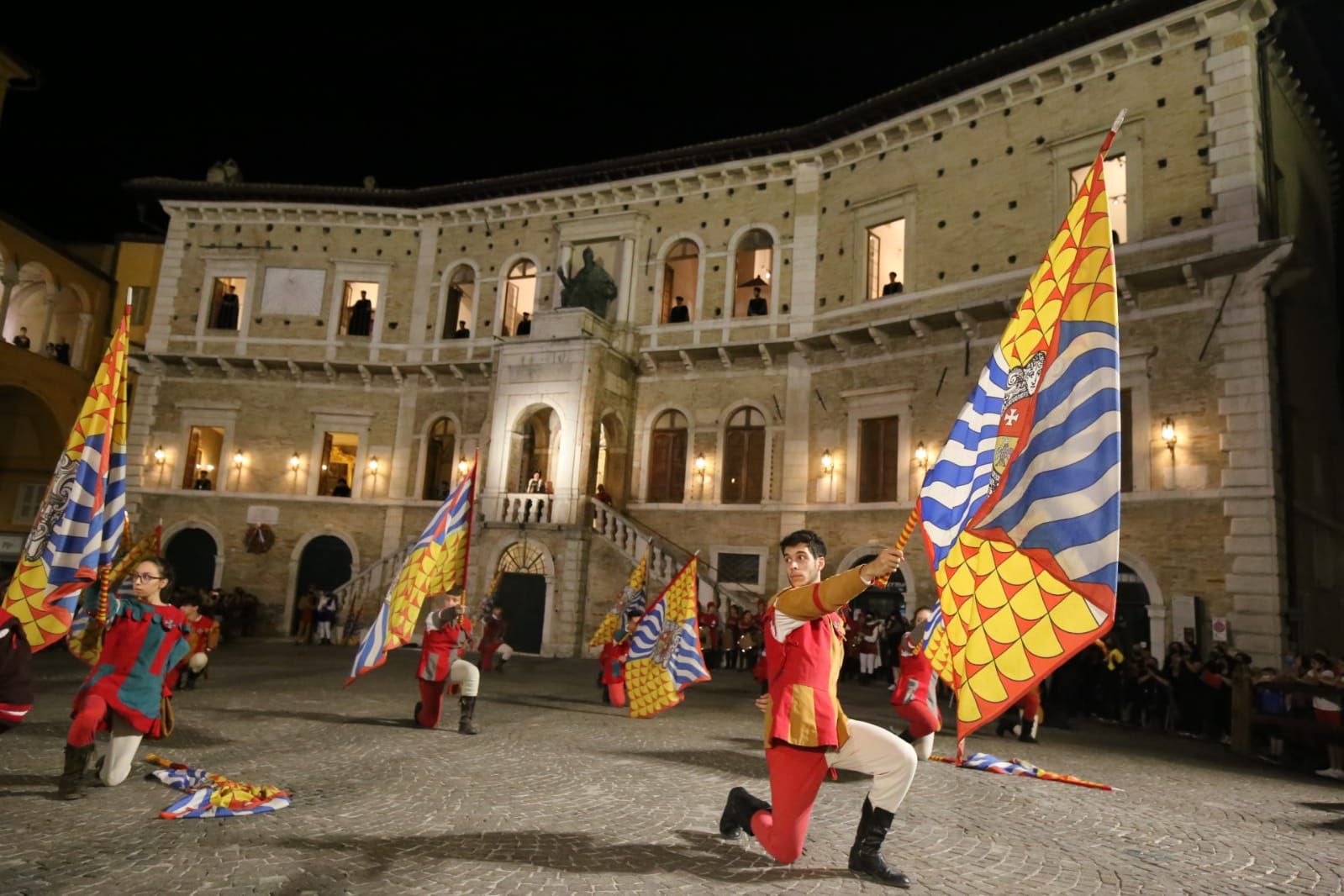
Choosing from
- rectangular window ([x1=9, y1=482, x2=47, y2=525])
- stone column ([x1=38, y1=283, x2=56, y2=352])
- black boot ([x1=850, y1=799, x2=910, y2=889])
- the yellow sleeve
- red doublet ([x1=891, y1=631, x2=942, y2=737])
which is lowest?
black boot ([x1=850, y1=799, x2=910, y2=889])

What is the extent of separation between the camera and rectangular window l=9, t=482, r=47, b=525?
27.1m

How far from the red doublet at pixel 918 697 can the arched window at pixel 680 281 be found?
52.7ft

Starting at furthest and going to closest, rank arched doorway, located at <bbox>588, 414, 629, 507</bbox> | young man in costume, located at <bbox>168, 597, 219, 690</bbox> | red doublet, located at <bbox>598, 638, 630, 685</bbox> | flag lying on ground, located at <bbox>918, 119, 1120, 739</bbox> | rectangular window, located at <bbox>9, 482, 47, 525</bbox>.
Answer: rectangular window, located at <bbox>9, 482, 47, 525</bbox> → arched doorway, located at <bbox>588, 414, 629, 507</bbox> → red doublet, located at <bbox>598, 638, 630, 685</bbox> → young man in costume, located at <bbox>168, 597, 219, 690</bbox> → flag lying on ground, located at <bbox>918, 119, 1120, 739</bbox>

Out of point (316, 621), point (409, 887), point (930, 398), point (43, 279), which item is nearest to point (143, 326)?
point (43, 279)

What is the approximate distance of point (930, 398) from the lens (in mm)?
19078

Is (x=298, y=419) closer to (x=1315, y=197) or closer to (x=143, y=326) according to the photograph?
(x=143, y=326)

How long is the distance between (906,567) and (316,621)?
15.4m

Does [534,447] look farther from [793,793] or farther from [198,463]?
[793,793]

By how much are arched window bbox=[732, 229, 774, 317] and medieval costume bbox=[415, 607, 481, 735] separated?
14745 millimetres

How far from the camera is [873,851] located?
493cm

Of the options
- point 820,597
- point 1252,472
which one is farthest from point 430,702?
point 1252,472

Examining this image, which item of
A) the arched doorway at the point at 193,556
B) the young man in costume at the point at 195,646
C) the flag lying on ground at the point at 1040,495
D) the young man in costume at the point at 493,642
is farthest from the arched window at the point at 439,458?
the flag lying on ground at the point at 1040,495

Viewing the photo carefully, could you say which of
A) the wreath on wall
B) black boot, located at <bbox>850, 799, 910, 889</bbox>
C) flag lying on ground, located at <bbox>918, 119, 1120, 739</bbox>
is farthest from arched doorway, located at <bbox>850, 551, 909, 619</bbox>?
the wreath on wall

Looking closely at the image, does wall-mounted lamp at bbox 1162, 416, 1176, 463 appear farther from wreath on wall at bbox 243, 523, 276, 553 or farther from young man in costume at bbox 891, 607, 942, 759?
wreath on wall at bbox 243, 523, 276, 553
